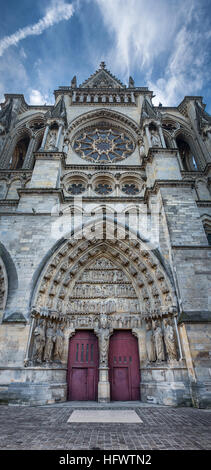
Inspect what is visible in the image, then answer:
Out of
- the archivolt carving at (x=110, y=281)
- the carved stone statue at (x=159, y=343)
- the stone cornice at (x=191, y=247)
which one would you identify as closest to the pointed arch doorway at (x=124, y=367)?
the archivolt carving at (x=110, y=281)

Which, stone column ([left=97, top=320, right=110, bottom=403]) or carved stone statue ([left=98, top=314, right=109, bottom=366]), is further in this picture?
carved stone statue ([left=98, top=314, right=109, bottom=366])

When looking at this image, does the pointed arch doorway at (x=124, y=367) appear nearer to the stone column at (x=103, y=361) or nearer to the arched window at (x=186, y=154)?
the stone column at (x=103, y=361)

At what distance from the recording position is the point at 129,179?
1141 centimetres

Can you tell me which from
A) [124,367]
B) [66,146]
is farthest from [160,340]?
[66,146]

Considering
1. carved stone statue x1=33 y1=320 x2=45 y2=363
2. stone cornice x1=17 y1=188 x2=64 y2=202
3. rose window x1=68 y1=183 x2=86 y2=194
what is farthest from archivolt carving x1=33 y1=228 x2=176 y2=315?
rose window x1=68 y1=183 x2=86 y2=194

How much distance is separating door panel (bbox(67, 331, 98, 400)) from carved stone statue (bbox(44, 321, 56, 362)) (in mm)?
997

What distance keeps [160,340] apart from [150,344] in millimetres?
626

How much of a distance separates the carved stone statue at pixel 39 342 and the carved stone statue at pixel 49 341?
0.18 meters

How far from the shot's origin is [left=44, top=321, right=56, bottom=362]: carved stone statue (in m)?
6.54

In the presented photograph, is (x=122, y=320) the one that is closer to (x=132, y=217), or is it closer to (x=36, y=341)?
(x=36, y=341)

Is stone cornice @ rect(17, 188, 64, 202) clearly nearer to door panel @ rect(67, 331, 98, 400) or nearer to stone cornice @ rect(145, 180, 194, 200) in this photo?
stone cornice @ rect(145, 180, 194, 200)

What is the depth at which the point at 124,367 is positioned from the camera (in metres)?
7.36

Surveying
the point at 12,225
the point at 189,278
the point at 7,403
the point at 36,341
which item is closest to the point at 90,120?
the point at 12,225
